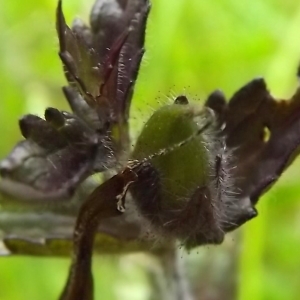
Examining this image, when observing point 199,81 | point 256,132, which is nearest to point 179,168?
point 256,132

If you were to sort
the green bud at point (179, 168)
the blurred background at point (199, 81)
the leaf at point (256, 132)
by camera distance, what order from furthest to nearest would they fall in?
the blurred background at point (199, 81)
the leaf at point (256, 132)
the green bud at point (179, 168)

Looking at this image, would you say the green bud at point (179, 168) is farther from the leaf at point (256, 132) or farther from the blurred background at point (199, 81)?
the blurred background at point (199, 81)

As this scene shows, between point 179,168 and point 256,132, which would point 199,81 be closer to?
point 256,132

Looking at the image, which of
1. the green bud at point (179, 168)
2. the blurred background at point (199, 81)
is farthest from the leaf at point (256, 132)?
the blurred background at point (199, 81)

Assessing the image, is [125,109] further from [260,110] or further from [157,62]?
[157,62]

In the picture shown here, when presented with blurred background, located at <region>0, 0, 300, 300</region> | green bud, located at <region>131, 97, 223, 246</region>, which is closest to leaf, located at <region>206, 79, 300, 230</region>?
green bud, located at <region>131, 97, 223, 246</region>

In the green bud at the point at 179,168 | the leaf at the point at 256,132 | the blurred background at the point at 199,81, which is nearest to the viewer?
the green bud at the point at 179,168

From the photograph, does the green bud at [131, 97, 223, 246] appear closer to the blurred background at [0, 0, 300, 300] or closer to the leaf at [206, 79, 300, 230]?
the leaf at [206, 79, 300, 230]

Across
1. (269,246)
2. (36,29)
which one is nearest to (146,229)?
(269,246)
